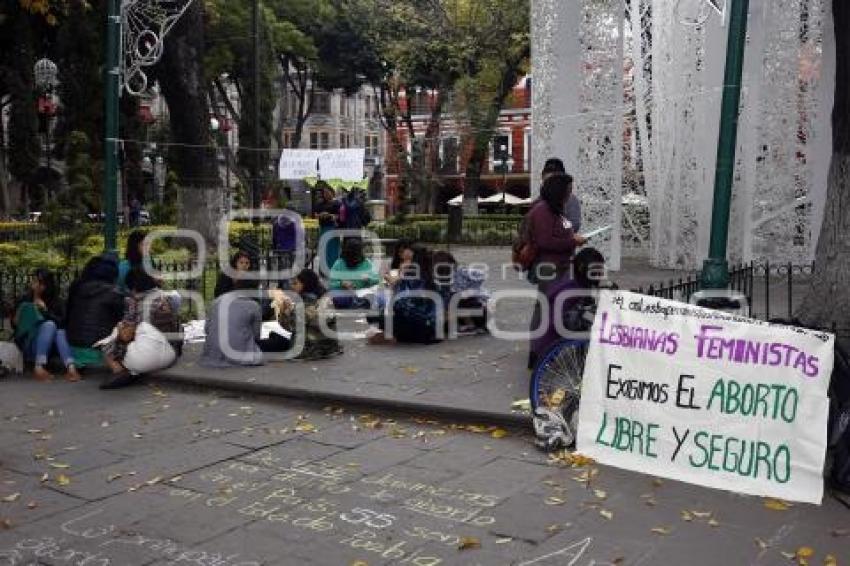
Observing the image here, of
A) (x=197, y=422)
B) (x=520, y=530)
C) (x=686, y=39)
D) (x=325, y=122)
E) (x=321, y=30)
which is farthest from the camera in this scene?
(x=325, y=122)

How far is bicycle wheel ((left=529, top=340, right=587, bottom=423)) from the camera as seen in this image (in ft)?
21.9

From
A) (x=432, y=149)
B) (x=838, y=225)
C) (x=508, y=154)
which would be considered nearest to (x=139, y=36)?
(x=838, y=225)

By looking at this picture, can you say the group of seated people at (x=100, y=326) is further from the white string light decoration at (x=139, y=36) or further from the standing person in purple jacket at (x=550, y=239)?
the standing person in purple jacket at (x=550, y=239)

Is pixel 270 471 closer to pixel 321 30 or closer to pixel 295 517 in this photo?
pixel 295 517

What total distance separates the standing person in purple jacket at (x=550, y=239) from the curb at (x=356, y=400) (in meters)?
1.26

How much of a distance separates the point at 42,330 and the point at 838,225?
776 centimetres

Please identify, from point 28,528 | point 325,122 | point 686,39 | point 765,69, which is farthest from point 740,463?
point 325,122

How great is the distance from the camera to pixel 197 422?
7.69m

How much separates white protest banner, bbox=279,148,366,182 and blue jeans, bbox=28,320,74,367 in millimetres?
12634

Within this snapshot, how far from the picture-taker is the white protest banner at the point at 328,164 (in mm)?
21984

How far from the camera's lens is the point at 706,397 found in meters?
5.86

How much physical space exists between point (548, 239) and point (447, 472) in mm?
2728

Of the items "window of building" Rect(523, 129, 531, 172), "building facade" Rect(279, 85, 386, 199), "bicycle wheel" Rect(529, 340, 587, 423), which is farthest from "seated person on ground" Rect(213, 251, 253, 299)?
"building facade" Rect(279, 85, 386, 199)

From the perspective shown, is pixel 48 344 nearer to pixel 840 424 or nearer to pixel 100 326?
pixel 100 326
